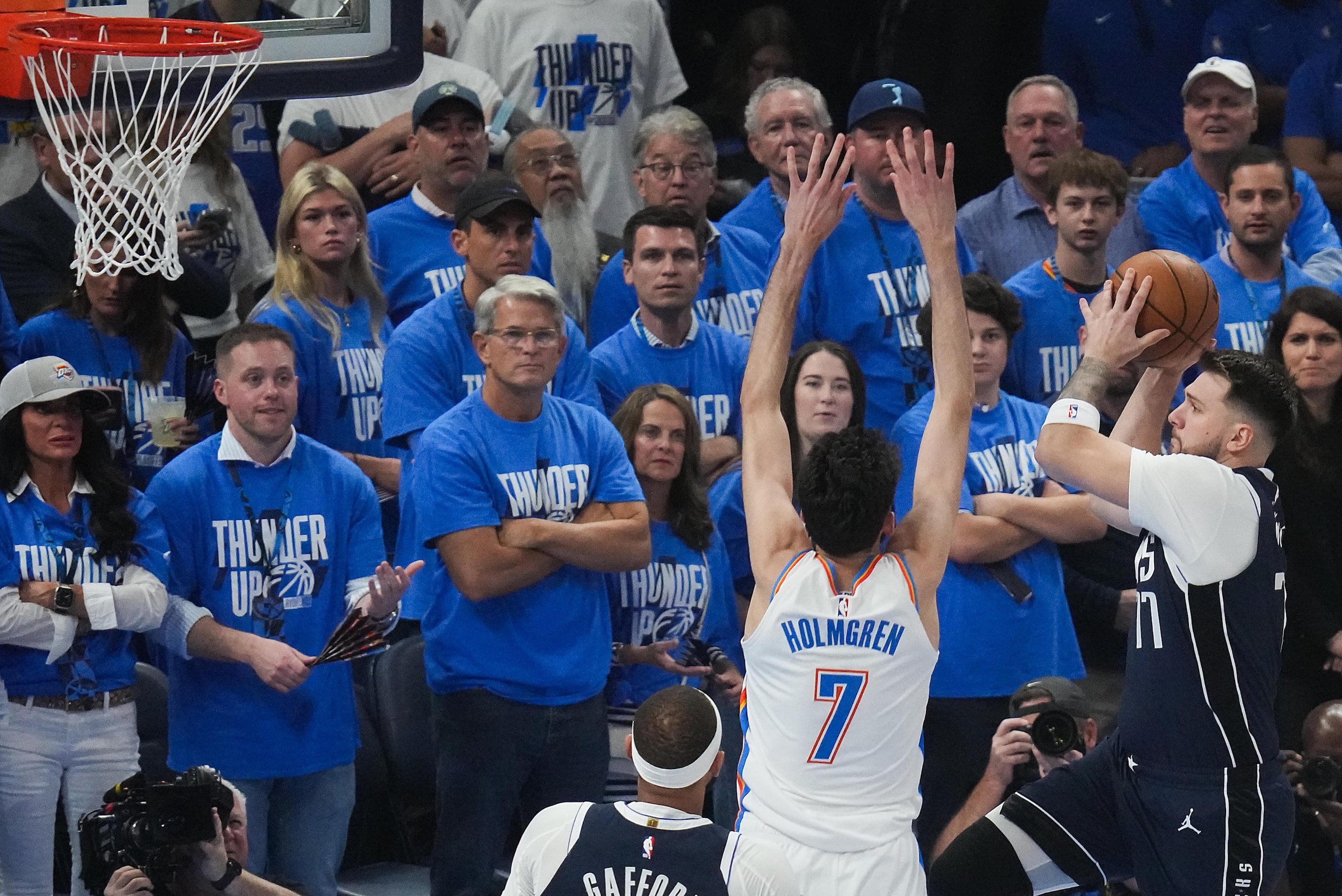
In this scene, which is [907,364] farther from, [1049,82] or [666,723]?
[666,723]

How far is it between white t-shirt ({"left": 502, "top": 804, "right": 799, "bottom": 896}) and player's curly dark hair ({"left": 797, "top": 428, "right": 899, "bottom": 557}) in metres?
1.01

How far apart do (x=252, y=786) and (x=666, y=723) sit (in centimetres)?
282

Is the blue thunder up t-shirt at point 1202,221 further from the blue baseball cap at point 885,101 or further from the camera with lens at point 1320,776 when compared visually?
the camera with lens at point 1320,776

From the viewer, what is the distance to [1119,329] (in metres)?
5.65

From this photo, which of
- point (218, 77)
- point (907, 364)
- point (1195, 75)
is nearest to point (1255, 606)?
point (907, 364)

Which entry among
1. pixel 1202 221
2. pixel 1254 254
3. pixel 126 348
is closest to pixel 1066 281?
pixel 1254 254

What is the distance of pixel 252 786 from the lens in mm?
6953

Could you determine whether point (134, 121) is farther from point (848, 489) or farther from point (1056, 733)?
point (1056, 733)

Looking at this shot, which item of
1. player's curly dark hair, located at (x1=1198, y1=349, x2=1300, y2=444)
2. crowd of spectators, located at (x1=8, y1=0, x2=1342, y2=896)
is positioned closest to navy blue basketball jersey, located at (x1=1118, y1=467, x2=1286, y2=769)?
player's curly dark hair, located at (x1=1198, y1=349, x2=1300, y2=444)

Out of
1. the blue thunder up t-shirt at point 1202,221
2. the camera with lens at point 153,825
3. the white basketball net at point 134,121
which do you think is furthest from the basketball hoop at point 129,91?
the blue thunder up t-shirt at point 1202,221

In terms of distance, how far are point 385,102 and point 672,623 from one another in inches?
141

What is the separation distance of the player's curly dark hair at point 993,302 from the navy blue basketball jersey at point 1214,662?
7.35ft

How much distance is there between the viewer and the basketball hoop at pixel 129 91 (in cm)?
619

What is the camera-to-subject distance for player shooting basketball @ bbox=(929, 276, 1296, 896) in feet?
18.5
